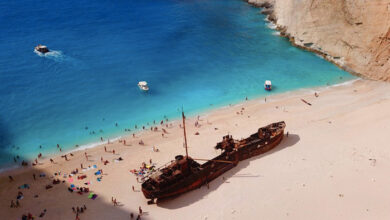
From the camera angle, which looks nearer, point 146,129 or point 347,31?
point 146,129

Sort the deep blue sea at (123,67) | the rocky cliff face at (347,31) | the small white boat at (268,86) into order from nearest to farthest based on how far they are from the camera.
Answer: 1. the deep blue sea at (123,67)
2. the rocky cliff face at (347,31)
3. the small white boat at (268,86)

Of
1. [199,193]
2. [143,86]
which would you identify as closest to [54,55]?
[143,86]

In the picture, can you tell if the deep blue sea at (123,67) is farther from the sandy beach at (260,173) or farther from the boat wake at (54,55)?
the sandy beach at (260,173)

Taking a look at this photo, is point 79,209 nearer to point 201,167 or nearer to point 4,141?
point 201,167

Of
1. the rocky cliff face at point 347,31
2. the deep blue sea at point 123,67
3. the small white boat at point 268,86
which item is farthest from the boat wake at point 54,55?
the rocky cliff face at point 347,31

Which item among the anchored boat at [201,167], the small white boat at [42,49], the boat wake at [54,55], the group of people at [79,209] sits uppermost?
the small white boat at [42,49]

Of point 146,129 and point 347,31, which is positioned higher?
point 347,31

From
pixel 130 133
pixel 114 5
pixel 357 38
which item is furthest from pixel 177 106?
pixel 114 5
